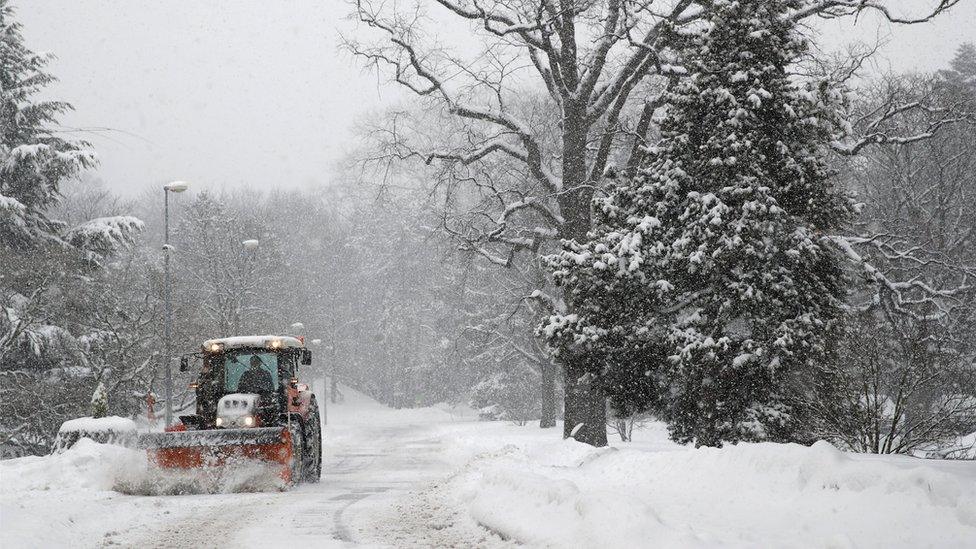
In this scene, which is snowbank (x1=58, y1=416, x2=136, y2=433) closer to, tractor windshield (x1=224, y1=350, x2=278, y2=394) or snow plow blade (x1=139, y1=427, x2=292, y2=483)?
tractor windshield (x1=224, y1=350, x2=278, y2=394)

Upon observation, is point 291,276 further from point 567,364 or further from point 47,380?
point 567,364

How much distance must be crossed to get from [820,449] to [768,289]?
518 cm

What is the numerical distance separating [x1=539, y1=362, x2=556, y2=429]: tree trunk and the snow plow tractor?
16733 mm

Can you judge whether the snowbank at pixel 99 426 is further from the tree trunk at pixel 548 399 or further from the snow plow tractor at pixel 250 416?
the tree trunk at pixel 548 399

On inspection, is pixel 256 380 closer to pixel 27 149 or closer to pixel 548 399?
pixel 27 149

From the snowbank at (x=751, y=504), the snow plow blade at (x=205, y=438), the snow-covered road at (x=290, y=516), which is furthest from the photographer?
the snow plow blade at (x=205, y=438)

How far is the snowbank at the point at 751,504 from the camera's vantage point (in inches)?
225

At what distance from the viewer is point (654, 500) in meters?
7.98

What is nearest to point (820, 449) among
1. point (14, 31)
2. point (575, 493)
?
point (575, 493)

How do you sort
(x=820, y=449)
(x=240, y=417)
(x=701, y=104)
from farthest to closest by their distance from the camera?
1. (x=240, y=417)
2. (x=701, y=104)
3. (x=820, y=449)

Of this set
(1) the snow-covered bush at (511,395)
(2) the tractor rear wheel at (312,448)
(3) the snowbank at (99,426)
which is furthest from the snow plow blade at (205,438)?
(1) the snow-covered bush at (511,395)

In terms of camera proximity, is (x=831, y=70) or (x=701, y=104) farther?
(x=831, y=70)

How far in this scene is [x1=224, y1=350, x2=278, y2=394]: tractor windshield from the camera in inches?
572

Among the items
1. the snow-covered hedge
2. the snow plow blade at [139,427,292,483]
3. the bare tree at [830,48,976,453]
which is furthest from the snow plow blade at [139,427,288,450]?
the bare tree at [830,48,976,453]
